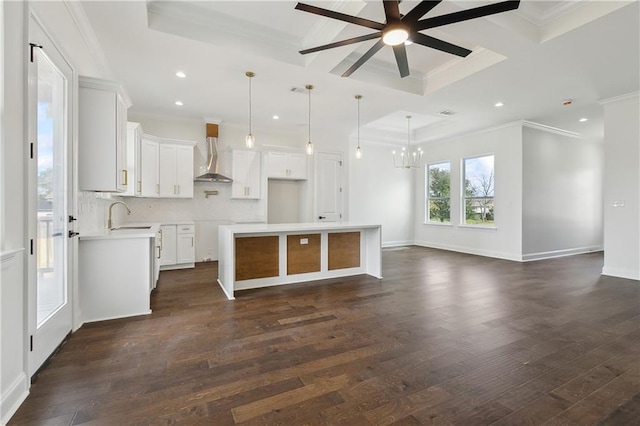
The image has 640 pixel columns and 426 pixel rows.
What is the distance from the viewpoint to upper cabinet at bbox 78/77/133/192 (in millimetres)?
2893

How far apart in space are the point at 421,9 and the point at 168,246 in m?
5.23

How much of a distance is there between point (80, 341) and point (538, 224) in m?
8.08

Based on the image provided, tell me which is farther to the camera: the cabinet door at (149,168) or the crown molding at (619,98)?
the cabinet door at (149,168)

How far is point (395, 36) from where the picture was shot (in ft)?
8.32

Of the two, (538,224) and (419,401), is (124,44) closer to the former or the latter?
(419,401)

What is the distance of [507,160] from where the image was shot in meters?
6.52

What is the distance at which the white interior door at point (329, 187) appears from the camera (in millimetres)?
6906

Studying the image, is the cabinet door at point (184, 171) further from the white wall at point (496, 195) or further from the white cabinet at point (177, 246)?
the white wall at point (496, 195)

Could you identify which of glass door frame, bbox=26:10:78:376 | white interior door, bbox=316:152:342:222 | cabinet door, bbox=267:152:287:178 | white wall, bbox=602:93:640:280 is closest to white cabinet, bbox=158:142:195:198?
cabinet door, bbox=267:152:287:178

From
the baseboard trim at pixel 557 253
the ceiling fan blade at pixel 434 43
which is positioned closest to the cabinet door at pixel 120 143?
the ceiling fan blade at pixel 434 43

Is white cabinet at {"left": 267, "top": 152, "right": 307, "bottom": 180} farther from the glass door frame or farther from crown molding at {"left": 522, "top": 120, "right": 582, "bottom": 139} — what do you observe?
crown molding at {"left": 522, "top": 120, "right": 582, "bottom": 139}

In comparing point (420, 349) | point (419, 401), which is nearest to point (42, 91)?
point (419, 401)

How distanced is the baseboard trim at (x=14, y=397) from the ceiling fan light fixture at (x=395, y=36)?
3.54 meters

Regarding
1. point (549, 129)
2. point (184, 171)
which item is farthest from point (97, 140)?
point (549, 129)
